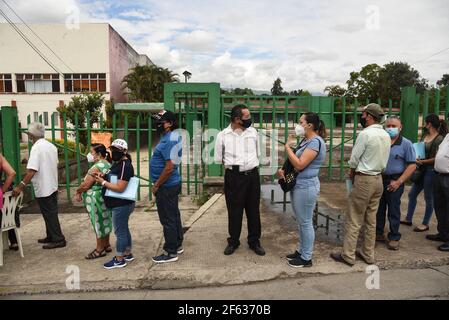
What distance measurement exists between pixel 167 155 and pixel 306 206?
4.99 feet

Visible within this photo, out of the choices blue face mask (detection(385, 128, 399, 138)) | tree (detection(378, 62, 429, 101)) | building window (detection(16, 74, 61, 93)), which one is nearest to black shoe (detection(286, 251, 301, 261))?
blue face mask (detection(385, 128, 399, 138))

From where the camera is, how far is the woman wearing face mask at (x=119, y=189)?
3.60m

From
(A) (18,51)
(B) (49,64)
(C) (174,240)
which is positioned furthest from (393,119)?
(A) (18,51)

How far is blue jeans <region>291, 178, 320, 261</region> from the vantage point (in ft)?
11.6

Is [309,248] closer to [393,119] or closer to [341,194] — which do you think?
[393,119]

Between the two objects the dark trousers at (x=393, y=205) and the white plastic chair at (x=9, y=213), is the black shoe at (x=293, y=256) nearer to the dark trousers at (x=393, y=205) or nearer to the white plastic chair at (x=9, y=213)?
the dark trousers at (x=393, y=205)

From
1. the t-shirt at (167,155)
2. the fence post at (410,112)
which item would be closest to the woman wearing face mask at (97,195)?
the t-shirt at (167,155)

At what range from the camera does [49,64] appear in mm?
25000

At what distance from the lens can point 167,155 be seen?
361 cm

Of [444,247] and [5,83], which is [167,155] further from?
[5,83]

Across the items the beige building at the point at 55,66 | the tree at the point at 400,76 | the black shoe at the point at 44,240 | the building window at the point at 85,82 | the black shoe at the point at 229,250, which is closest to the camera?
the black shoe at the point at 229,250

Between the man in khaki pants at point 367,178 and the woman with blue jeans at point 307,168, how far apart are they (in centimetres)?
42

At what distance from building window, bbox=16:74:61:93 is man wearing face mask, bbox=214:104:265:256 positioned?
25445mm

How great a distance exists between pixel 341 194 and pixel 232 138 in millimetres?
3694
